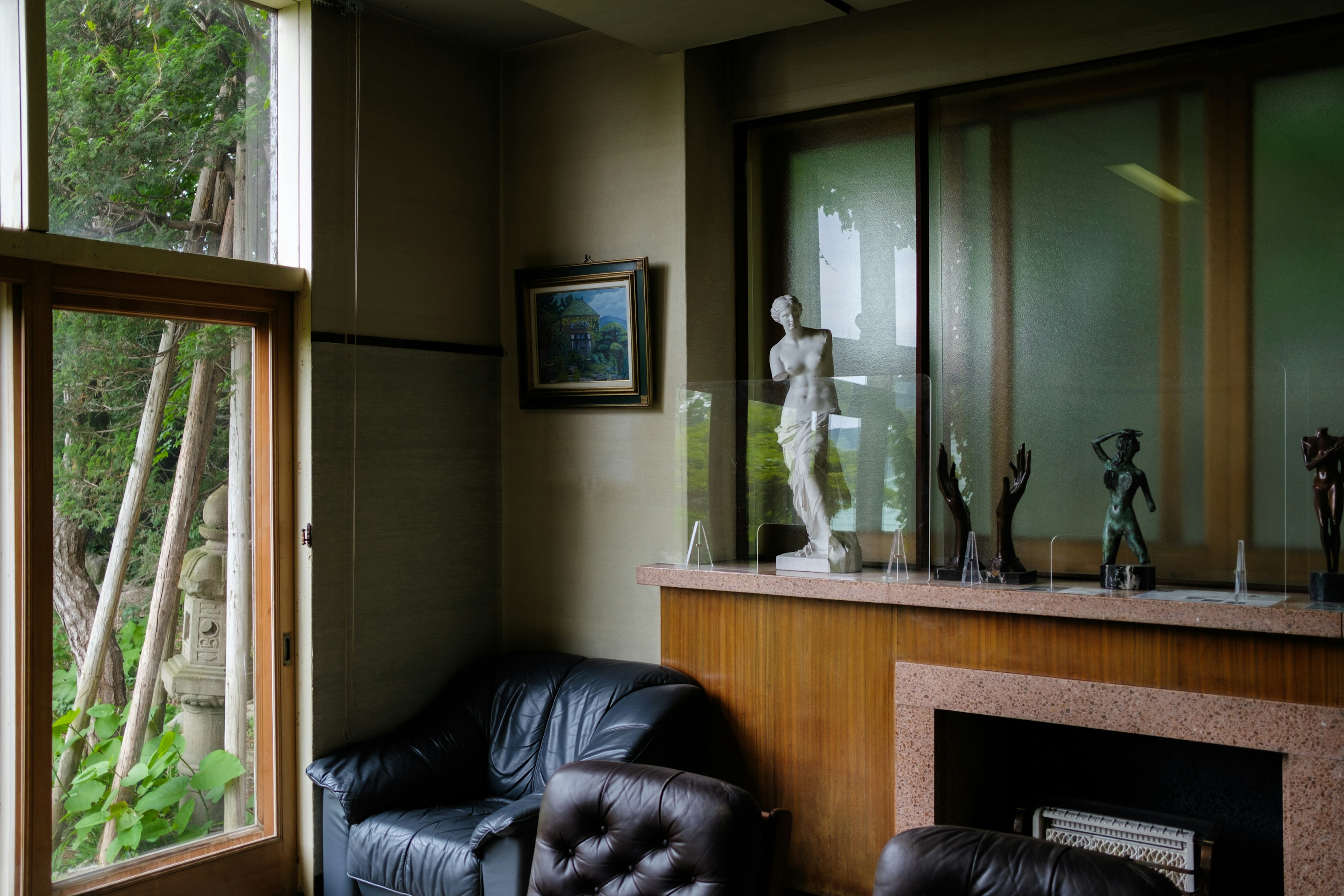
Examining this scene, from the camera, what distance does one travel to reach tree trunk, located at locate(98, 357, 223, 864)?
345 centimetres

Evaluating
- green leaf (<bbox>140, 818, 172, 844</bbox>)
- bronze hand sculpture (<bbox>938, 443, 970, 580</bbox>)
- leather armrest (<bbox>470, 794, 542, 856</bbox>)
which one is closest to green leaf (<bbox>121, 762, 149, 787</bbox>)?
green leaf (<bbox>140, 818, 172, 844</bbox>)

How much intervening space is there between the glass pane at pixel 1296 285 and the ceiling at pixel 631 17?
1.25 m

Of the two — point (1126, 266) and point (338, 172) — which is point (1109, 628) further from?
point (338, 172)

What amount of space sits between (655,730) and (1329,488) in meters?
2.14

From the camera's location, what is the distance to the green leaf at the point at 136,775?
3443 millimetres

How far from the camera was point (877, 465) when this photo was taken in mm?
3637

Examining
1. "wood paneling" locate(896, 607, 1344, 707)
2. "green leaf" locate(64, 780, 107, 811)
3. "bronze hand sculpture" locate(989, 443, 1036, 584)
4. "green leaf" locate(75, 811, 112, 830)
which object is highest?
"bronze hand sculpture" locate(989, 443, 1036, 584)

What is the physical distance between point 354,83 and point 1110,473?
9.83 feet

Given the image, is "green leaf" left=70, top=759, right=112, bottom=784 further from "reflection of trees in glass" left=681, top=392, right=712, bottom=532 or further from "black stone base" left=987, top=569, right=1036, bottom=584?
"black stone base" left=987, top=569, right=1036, bottom=584

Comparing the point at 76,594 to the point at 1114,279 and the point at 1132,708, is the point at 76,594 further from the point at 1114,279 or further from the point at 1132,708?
the point at 1114,279

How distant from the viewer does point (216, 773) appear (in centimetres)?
370

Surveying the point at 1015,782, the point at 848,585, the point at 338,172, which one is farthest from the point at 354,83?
the point at 1015,782

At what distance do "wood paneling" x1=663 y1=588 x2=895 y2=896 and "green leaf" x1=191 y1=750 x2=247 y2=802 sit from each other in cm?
163

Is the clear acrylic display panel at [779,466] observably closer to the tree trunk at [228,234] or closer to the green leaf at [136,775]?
the tree trunk at [228,234]
